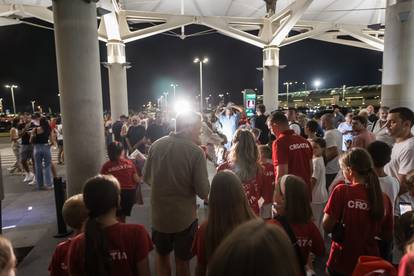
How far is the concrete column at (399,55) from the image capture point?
805 centimetres

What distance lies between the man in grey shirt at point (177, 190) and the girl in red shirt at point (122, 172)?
5.32 feet

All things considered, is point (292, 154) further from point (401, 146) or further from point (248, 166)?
point (401, 146)

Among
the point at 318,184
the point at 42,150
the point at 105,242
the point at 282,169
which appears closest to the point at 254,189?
the point at 282,169

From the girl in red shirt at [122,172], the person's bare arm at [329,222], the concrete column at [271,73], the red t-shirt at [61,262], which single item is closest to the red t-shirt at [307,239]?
the person's bare arm at [329,222]

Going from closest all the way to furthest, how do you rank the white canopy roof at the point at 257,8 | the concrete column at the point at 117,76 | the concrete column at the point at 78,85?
1. the concrete column at the point at 78,85
2. the concrete column at the point at 117,76
3. the white canopy roof at the point at 257,8

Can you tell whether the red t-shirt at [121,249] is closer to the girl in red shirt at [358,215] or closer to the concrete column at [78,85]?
the girl in red shirt at [358,215]

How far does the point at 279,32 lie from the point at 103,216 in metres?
18.8

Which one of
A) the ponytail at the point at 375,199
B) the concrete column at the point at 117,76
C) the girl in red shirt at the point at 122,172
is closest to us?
the ponytail at the point at 375,199

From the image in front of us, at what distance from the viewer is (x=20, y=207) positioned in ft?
25.1

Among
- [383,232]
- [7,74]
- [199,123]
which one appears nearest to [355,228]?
[383,232]

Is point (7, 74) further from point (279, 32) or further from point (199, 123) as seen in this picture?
point (199, 123)

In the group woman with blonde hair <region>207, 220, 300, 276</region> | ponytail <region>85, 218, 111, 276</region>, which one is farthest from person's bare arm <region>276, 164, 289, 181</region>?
woman with blonde hair <region>207, 220, 300, 276</region>

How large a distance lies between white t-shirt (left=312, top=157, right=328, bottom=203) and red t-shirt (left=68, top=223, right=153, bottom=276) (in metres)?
3.46

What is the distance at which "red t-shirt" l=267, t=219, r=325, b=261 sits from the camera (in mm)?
2484
